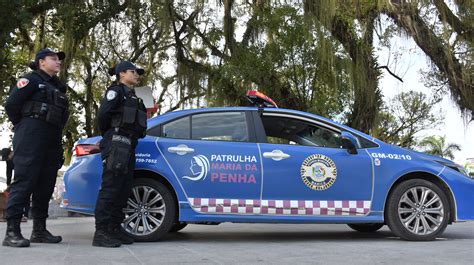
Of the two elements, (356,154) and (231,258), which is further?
(356,154)

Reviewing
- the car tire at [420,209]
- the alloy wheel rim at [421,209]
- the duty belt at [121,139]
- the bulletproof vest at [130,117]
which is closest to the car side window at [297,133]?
the car tire at [420,209]

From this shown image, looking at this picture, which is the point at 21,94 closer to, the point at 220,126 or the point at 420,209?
the point at 220,126

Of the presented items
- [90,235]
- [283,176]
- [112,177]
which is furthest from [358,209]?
[90,235]

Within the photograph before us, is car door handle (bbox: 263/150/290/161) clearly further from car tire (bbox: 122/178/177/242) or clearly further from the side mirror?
car tire (bbox: 122/178/177/242)

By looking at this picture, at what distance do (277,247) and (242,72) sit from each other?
750cm

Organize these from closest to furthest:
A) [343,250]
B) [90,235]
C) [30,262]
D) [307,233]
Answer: [30,262], [343,250], [90,235], [307,233]

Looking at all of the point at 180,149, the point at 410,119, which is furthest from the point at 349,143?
the point at 410,119

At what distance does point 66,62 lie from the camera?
1552cm

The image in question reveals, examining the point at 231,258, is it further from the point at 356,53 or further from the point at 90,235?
the point at 356,53

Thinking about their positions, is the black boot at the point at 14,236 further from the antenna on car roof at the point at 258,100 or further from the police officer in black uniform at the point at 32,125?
the antenna on car roof at the point at 258,100

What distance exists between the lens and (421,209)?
6527 millimetres

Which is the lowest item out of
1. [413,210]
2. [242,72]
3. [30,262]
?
[30,262]

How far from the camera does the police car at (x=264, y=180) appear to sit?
6.26 m

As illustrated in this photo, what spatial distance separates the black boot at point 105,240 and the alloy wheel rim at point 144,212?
386 mm
